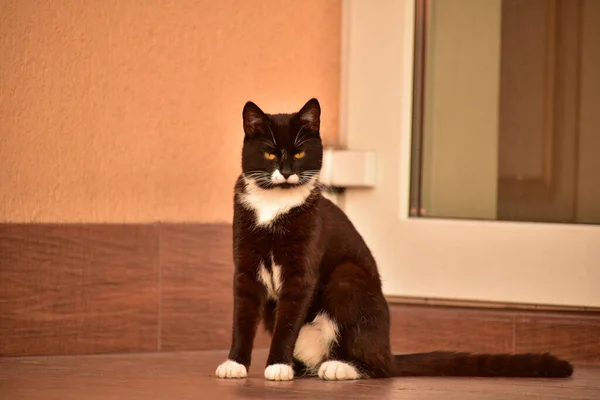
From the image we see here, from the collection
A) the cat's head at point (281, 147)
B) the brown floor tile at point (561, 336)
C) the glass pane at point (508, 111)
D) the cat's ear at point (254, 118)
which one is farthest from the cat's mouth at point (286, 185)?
the brown floor tile at point (561, 336)

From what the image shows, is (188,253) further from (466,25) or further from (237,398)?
(466,25)

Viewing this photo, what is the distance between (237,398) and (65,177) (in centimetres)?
78

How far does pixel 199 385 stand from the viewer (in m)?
1.83

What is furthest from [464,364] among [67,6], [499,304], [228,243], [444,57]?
[67,6]

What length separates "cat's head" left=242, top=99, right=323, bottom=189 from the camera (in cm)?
192

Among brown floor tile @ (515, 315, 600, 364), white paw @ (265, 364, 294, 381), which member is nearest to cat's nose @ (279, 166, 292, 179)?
white paw @ (265, 364, 294, 381)

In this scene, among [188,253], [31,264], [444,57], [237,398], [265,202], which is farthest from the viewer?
[444,57]

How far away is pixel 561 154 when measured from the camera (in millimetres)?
2422

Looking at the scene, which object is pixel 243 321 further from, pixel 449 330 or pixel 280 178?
pixel 449 330

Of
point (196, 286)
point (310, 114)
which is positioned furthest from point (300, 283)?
point (196, 286)

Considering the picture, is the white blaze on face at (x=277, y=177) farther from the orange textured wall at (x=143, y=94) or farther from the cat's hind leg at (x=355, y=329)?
the orange textured wall at (x=143, y=94)

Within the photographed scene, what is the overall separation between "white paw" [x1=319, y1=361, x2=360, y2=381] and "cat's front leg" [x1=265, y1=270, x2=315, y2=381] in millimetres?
68

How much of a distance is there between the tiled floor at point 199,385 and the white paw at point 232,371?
0.02m

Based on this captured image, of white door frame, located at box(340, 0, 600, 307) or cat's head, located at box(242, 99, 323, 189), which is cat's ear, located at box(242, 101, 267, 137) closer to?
cat's head, located at box(242, 99, 323, 189)
